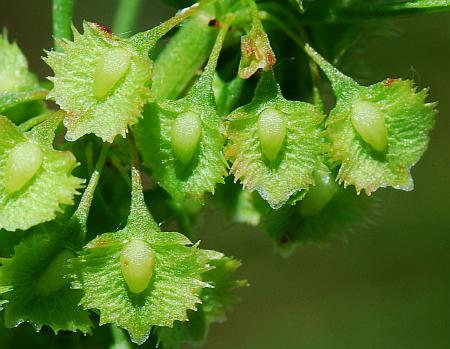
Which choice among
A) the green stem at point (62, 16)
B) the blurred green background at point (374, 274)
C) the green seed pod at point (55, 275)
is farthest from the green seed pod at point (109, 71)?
the blurred green background at point (374, 274)

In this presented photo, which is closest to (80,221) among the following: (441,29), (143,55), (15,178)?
(15,178)

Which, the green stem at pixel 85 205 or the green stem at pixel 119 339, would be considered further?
the green stem at pixel 119 339

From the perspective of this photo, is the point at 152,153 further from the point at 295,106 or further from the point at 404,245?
the point at 404,245

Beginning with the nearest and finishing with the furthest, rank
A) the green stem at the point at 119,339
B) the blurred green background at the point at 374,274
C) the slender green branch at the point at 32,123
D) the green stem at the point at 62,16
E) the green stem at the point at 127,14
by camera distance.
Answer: the slender green branch at the point at 32,123, the green stem at the point at 119,339, the green stem at the point at 62,16, the green stem at the point at 127,14, the blurred green background at the point at 374,274

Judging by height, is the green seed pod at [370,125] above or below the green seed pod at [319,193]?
above

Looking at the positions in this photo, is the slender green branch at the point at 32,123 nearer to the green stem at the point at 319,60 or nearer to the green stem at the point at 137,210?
the green stem at the point at 137,210

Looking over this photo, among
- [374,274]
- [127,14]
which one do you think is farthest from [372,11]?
A: [374,274]
